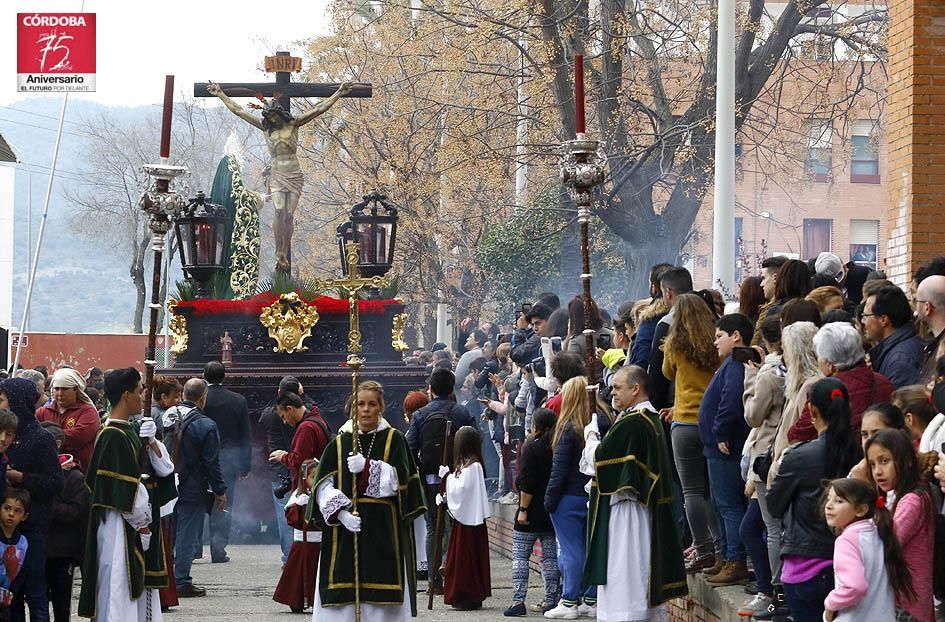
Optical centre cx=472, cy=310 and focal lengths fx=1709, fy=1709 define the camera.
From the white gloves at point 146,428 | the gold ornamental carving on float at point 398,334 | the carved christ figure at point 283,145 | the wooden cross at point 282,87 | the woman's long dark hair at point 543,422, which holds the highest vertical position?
the wooden cross at point 282,87

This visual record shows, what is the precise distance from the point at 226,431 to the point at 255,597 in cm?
336

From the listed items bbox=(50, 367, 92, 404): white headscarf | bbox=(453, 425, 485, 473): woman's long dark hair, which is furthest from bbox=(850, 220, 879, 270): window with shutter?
bbox=(50, 367, 92, 404): white headscarf

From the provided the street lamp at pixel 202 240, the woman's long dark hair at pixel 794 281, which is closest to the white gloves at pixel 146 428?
the woman's long dark hair at pixel 794 281

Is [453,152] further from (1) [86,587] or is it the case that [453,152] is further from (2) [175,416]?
(1) [86,587]

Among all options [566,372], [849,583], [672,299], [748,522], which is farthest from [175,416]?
[849,583]

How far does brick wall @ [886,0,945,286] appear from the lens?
45.6 feet

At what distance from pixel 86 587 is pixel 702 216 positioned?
139 feet

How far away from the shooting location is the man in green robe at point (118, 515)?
1047cm

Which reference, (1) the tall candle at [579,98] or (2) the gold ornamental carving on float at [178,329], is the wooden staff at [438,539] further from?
(2) the gold ornamental carving on float at [178,329]

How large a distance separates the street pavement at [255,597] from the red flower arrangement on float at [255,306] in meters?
4.20

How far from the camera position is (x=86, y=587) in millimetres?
10578

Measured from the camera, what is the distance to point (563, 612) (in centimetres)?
1285

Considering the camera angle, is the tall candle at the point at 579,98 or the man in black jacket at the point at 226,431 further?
the man in black jacket at the point at 226,431

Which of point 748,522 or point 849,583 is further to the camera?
point 748,522
